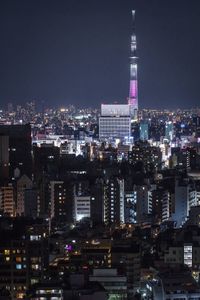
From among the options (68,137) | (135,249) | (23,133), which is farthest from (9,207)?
(68,137)

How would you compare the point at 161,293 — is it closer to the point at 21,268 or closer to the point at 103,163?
the point at 21,268

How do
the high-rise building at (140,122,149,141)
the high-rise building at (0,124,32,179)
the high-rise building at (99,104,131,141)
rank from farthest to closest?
the high-rise building at (99,104,131,141), the high-rise building at (140,122,149,141), the high-rise building at (0,124,32,179)

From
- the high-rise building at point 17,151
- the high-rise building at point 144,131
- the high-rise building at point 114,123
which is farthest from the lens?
the high-rise building at point 114,123

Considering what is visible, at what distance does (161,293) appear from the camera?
7.29 m

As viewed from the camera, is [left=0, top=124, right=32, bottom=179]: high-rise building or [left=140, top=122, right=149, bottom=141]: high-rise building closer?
[left=0, top=124, right=32, bottom=179]: high-rise building

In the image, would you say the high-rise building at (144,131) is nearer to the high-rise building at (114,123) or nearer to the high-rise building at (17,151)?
the high-rise building at (114,123)

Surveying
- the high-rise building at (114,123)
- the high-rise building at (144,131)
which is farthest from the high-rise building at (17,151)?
the high-rise building at (114,123)

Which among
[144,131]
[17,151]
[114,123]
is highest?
[114,123]

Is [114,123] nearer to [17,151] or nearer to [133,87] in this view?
[133,87]

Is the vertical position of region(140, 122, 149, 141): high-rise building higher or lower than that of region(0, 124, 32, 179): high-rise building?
higher


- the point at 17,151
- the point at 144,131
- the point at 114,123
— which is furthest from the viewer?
the point at 114,123

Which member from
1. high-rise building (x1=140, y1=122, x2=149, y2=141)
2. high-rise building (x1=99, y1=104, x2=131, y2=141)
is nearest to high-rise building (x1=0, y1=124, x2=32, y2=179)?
high-rise building (x1=140, y1=122, x2=149, y2=141)

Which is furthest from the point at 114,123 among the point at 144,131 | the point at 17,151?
the point at 17,151

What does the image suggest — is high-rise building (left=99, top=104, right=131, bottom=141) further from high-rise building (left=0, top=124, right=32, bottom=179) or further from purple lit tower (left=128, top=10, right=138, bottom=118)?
high-rise building (left=0, top=124, right=32, bottom=179)
